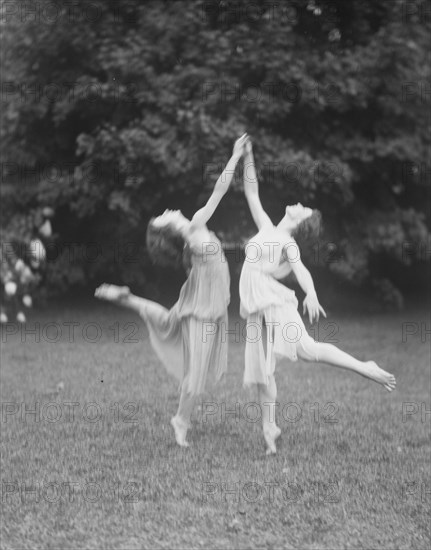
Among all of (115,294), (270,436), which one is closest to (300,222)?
(115,294)

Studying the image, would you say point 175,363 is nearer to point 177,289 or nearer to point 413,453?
point 413,453

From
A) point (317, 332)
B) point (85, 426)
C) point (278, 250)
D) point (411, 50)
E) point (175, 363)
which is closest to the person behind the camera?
point (278, 250)

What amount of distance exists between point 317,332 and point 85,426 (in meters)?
5.23

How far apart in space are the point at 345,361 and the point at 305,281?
→ 585 mm

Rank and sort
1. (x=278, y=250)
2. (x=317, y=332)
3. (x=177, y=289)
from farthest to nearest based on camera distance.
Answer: (x=177, y=289), (x=317, y=332), (x=278, y=250)

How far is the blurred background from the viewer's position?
11297mm

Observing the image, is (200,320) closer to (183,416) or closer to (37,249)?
(183,416)

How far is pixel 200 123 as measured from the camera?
10.8 metres

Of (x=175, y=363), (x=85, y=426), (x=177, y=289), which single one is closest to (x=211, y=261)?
(x=175, y=363)

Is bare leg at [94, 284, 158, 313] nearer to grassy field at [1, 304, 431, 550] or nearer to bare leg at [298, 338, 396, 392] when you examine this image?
grassy field at [1, 304, 431, 550]

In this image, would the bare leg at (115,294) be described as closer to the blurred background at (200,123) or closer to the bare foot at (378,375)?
the bare foot at (378,375)

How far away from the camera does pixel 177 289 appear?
14102 mm

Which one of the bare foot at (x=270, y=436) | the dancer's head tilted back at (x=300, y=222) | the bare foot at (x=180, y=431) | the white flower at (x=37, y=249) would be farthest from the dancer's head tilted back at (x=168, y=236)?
the white flower at (x=37, y=249)

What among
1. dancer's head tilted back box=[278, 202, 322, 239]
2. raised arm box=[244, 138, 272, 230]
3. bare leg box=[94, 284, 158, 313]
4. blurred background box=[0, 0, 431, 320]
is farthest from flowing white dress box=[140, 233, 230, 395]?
blurred background box=[0, 0, 431, 320]
